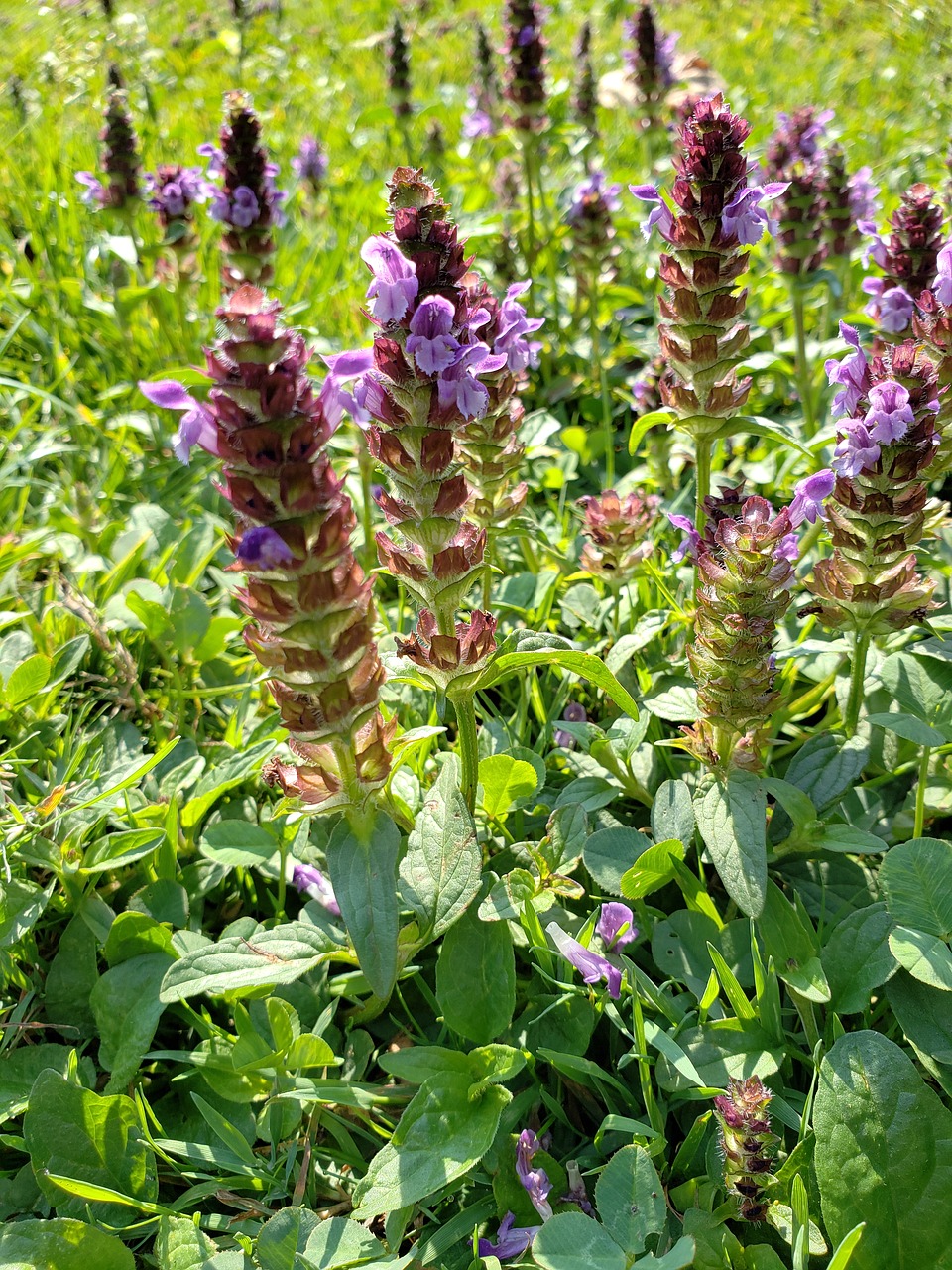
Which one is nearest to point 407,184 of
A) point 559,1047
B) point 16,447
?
point 559,1047

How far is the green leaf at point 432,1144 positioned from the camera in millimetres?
1820

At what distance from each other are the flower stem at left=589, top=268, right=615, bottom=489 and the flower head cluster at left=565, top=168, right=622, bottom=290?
64 mm

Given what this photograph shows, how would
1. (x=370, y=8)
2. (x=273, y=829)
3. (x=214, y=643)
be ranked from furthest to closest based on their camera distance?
(x=370, y=8) < (x=214, y=643) < (x=273, y=829)

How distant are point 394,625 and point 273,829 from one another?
3.20 feet

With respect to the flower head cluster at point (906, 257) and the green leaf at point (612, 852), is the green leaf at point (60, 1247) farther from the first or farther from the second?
the flower head cluster at point (906, 257)

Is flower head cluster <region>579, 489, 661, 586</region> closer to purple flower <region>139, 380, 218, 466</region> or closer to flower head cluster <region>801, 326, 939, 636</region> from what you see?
flower head cluster <region>801, 326, 939, 636</region>

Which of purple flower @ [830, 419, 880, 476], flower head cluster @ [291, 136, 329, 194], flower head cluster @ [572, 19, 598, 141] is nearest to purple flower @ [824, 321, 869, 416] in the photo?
purple flower @ [830, 419, 880, 476]

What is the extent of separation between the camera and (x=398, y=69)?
514cm

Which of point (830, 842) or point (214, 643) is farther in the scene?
point (214, 643)

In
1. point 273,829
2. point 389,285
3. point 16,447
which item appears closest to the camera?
point 389,285

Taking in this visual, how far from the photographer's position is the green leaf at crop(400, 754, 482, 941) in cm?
203

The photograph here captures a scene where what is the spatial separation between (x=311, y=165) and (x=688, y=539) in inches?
190

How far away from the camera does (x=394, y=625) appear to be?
128 inches

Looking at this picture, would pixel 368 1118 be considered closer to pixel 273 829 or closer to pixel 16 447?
pixel 273 829
